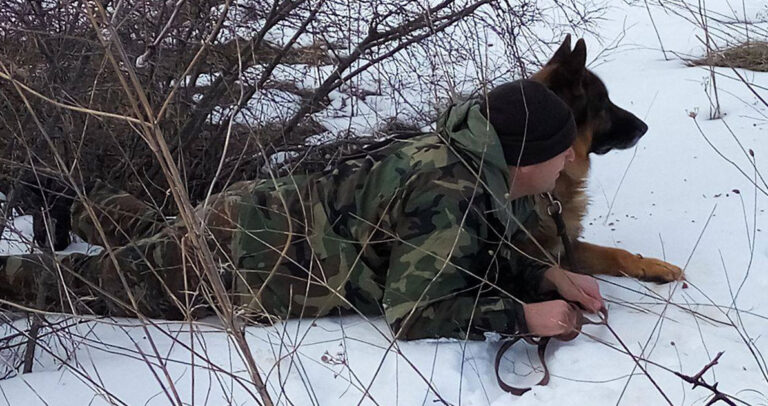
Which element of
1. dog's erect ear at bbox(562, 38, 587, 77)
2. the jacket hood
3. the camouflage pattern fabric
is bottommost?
the camouflage pattern fabric

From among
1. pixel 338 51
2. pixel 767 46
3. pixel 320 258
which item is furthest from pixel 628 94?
pixel 320 258

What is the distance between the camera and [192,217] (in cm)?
140

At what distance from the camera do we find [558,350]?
2314mm

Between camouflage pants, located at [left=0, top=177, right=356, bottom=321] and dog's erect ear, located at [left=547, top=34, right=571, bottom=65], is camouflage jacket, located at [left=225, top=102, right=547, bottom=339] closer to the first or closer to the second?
camouflage pants, located at [left=0, top=177, right=356, bottom=321]

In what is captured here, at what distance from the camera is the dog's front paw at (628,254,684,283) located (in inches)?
106

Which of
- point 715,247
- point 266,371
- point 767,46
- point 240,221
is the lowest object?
point 266,371

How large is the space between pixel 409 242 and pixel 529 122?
21.2 inches

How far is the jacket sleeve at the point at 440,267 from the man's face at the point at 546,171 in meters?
0.23

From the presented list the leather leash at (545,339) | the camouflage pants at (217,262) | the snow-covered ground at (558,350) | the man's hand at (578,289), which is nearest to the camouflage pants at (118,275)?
the camouflage pants at (217,262)

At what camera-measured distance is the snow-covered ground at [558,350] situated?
206 centimetres

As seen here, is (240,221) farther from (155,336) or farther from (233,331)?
(233,331)

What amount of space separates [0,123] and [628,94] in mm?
3956

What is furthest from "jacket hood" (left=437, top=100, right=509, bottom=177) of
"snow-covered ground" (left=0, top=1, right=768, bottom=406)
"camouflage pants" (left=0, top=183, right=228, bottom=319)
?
"camouflage pants" (left=0, top=183, right=228, bottom=319)

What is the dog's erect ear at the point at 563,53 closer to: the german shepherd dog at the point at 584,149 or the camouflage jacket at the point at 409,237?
the german shepherd dog at the point at 584,149
